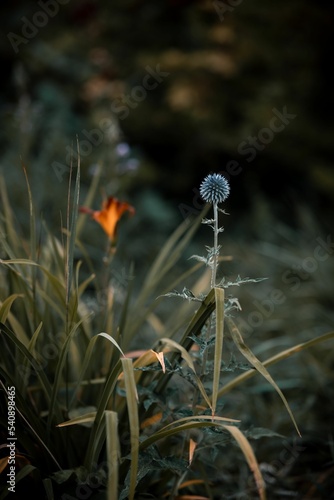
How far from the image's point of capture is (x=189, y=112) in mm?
4738

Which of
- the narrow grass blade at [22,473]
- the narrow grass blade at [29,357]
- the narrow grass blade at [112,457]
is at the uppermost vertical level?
the narrow grass blade at [29,357]

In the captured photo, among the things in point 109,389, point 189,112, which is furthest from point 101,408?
point 189,112

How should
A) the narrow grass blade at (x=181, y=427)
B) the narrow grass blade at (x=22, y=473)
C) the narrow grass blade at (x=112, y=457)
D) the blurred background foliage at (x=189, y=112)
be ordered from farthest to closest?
1. the blurred background foliage at (x=189, y=112)
2. the narrow grass blade at (x=22, y=473)
3. the narrow grass blade at (x=181, y=427)
4. the narrow grass blade at (x=112, y=457)

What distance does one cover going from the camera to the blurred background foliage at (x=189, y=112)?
3.91 m

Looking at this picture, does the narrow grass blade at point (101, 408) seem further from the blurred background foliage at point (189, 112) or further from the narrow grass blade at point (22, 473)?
the blurred background foliage at point (189, 112)

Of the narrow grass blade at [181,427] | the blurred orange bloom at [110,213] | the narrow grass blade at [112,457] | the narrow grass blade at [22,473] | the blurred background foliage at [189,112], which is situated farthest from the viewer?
the blurred background foliage at [189,112]

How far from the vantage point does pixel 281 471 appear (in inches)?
74.5

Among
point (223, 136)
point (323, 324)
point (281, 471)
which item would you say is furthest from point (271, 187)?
point (281, 471)

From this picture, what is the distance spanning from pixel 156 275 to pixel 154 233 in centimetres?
273

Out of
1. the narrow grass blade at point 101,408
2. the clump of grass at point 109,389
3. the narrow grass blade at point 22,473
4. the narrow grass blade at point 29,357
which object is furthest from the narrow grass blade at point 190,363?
the narrow grass blade at point 22,473

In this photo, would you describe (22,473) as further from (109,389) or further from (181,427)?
(181,427)

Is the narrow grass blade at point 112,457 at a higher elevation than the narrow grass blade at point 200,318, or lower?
lower

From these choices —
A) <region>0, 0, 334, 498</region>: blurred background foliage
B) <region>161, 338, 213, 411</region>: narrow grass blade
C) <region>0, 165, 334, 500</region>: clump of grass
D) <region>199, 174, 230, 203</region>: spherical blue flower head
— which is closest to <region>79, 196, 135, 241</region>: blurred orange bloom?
<region>0, 165, 334, 500</region>: clump of grass

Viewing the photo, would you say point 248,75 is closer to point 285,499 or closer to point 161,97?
point 161,97
